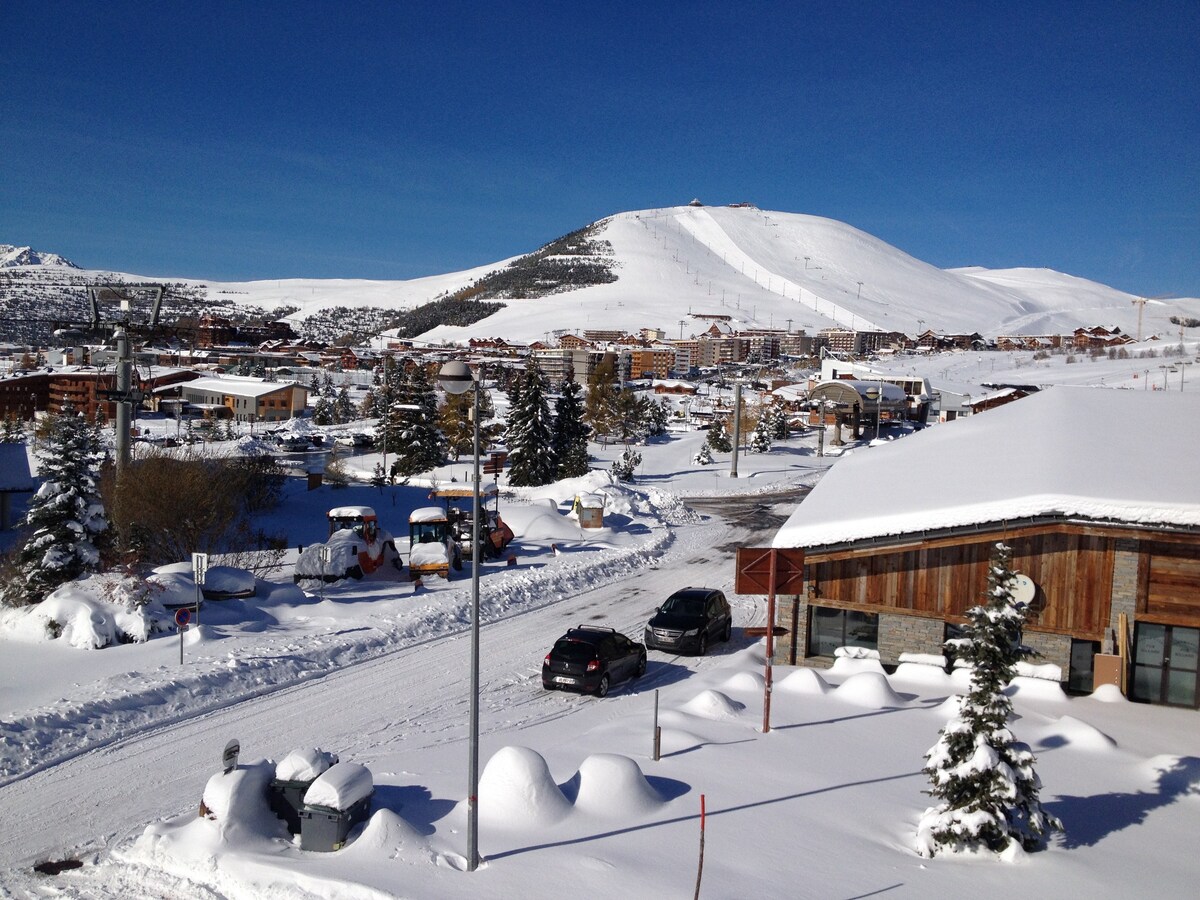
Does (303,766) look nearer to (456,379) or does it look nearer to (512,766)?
(512,766)

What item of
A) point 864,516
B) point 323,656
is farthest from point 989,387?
point 323,656

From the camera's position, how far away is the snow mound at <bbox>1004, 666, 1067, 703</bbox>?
1688cm

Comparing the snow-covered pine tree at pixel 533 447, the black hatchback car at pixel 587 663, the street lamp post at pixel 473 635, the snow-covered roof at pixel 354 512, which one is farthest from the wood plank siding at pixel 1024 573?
the snow-covered pine tree at pixel 533 447

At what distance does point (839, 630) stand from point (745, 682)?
3.55m

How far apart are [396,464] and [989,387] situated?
6316cm

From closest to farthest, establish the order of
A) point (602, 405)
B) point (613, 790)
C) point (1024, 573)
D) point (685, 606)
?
point (613, 790), point (1024, 573), point (685, 606), point (602, 405)

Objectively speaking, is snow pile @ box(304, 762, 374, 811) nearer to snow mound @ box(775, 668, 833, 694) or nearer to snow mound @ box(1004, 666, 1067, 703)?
snow mound @ box(775, 668, 833, 694)

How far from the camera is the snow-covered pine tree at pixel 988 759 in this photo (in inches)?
376

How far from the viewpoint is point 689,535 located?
1428 inches

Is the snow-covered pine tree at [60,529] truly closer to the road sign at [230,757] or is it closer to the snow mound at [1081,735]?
the road sign at [230,757]

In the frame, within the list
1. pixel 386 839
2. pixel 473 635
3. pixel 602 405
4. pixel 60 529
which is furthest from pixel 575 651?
pixel 602 405

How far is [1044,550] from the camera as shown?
17562 mm

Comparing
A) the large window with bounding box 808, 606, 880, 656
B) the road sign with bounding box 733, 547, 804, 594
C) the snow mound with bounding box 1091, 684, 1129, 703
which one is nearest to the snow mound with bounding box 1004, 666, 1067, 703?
the snow mound with bounding box 1091, 684, 1129, 703

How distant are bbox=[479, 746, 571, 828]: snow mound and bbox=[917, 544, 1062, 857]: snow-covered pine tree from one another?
→ 170 inches
